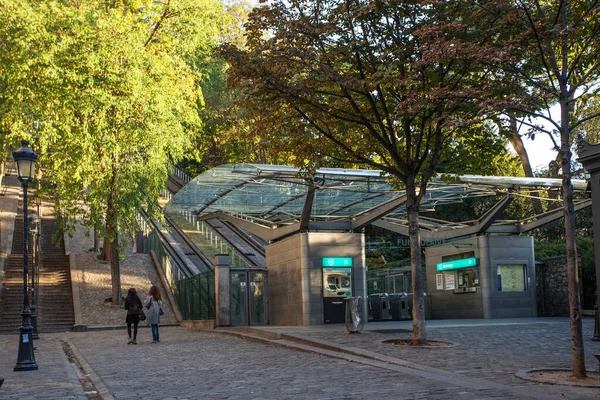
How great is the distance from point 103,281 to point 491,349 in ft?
76.7

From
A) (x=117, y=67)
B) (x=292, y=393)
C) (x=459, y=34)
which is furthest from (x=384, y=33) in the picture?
(x=117, y=67)

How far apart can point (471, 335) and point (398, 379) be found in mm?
8037

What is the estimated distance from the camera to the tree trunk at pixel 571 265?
34.1 ft

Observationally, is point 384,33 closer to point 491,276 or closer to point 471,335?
point 471,335

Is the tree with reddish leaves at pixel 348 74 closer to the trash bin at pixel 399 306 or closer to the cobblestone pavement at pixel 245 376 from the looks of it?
the cobblestone pavement at pixel 245 376

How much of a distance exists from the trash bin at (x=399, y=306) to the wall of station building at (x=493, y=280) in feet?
6.58

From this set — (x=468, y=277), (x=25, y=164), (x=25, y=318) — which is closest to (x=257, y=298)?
(x=468, y=277)

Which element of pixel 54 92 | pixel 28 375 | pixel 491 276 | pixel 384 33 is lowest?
pixel 28 375

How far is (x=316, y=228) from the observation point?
2483 centimetres

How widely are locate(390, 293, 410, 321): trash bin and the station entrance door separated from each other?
5407 mm

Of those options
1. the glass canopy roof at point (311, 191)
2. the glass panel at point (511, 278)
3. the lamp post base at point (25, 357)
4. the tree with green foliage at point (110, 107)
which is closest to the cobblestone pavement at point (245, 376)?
the lamp post base at point (25, 357)

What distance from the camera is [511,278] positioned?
28.3 metres

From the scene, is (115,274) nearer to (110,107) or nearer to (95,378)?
(110,107)

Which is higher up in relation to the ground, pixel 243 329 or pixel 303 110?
pixel 303 110
